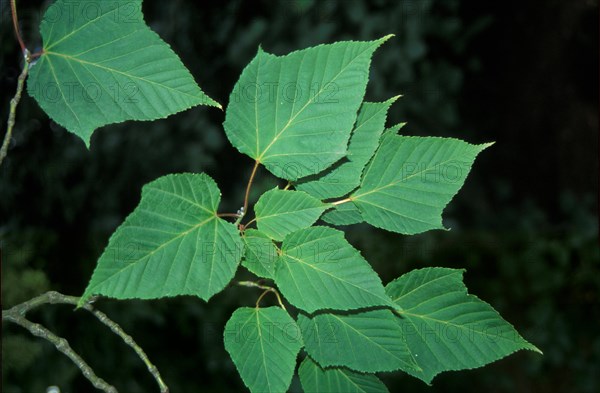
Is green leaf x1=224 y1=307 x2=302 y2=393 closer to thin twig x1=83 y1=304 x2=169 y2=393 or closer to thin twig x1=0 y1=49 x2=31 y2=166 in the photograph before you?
thin twig x1=83 y1=304 x2=169 y2=393

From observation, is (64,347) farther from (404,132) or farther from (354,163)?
(404,132)

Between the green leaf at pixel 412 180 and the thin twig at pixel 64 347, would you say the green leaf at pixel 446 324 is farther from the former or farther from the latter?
the thin twig at pixel 64 347

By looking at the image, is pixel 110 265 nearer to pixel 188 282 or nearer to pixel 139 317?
pixel 188 282

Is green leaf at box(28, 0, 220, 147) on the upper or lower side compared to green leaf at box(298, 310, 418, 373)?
upper

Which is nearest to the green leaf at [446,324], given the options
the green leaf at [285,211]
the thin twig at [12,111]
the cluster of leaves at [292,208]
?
the cluster of leaves at [292,208]

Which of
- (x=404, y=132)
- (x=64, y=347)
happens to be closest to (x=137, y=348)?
(x=64, y=347)

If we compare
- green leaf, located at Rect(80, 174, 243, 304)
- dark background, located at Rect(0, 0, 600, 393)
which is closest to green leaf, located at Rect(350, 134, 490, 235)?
green leaf, located at Rect(80, 174, 243, 304)
